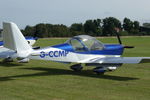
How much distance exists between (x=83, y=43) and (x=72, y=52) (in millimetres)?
612

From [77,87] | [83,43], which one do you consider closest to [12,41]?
[83,43]

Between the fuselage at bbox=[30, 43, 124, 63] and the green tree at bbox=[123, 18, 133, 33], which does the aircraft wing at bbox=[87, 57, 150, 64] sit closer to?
the fuselage at bbox=[30, 43, 124, 63]

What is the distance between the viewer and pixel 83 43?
11641 mm

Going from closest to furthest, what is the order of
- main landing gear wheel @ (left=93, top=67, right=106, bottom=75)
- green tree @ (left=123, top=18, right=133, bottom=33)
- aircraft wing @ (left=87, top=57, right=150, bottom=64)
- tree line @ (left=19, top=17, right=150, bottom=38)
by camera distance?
aircraft wing @ (left=87, top=57, right=150, bottom=64) → main landing gear wheel @ (left=93, top=67, right=106, bottom=75) → tree line @ (left=19, top=17, right=150, bottom=38) → green tree @ (left=123, top=18, right=133, bottom=33)

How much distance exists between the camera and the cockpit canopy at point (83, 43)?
1157 centimetres

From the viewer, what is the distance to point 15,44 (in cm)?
1111

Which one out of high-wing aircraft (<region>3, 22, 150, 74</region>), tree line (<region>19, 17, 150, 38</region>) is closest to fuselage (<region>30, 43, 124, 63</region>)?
high-wing aircraft (<region>3, 22, 150, 74</region>)

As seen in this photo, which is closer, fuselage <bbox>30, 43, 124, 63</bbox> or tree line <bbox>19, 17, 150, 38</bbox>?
fuselage <bbox>30, 43, 124, 63</bbox>

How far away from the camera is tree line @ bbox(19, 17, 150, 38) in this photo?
103 meters

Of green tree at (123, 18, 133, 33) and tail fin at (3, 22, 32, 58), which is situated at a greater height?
green tree at (123, 18, 133, 33)

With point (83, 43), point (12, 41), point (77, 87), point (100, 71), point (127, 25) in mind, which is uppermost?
point (127, 25)

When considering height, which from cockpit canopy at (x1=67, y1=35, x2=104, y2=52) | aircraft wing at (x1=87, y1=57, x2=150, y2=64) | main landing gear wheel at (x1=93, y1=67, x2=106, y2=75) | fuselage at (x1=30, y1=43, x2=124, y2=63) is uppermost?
cockpit canopy at (x1=67, y1=35, x2=104, y2=52)

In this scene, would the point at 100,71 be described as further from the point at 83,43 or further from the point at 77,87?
the point at 77,87

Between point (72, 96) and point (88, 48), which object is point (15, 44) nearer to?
point (88, 48)
